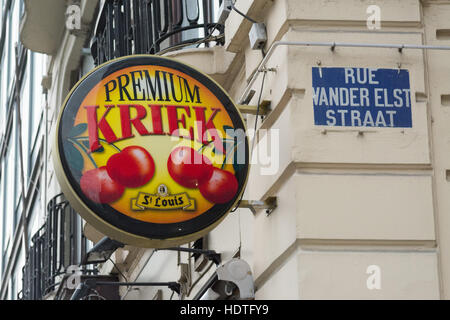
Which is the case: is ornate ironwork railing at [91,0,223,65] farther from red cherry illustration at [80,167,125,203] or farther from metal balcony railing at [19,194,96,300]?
metal balcony railing at [19,194,96,300]

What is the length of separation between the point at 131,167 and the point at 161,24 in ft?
8.81

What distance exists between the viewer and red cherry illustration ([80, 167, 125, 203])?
25.6ft

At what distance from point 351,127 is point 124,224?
5.77 feet

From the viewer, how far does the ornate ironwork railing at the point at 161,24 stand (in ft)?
33.4

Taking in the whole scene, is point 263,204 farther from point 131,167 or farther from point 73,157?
point 73,157

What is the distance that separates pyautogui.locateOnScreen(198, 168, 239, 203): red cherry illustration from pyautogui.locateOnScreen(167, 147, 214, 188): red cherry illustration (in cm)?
4

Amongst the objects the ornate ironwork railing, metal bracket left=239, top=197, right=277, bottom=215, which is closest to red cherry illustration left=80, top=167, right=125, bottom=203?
metal bracket left=239, top=197, right=277, bottom=215

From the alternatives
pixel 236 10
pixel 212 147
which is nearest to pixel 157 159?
pixel 212 147

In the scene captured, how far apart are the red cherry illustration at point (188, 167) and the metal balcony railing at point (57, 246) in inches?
291

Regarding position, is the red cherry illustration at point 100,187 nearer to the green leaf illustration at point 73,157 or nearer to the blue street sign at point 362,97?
the green leaf illustration at point 73,157

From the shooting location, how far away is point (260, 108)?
8.60 m

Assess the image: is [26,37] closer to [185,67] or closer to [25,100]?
[25,100]

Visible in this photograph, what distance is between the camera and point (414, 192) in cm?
795

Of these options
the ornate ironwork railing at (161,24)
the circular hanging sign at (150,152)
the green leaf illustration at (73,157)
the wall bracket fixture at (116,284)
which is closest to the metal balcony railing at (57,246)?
the wall bracket fixture at (116,284)
